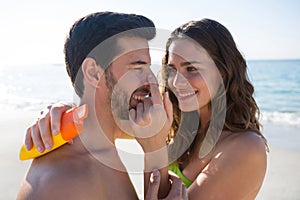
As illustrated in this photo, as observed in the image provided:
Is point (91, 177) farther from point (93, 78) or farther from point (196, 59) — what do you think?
point (196, 59)

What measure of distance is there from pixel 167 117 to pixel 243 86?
982mm

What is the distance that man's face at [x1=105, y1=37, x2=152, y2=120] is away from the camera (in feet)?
7.66

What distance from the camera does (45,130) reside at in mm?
1960

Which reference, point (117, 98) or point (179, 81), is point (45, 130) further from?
point (179, 81)

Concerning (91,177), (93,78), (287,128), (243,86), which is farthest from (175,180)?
(287,128)

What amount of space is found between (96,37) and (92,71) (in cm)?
20

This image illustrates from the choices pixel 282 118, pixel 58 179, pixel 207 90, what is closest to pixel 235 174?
pixel 207 90

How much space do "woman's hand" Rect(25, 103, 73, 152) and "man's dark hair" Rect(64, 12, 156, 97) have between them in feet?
1.28

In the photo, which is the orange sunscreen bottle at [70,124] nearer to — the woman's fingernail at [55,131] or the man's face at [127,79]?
the woman's fingernail at [55,131]

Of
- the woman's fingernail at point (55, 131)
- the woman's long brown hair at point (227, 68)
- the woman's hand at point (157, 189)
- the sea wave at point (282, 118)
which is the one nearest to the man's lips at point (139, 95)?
the woman's hand at point (157, 189)

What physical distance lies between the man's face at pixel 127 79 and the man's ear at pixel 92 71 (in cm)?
5

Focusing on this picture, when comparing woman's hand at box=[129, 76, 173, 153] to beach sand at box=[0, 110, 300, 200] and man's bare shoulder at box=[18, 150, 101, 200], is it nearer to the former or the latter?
man's bare shoulder at box=[18, 150, 101, 200]

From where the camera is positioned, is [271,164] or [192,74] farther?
[271,164]

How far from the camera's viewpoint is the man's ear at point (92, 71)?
2312 mm
